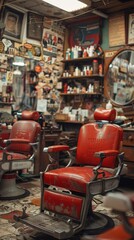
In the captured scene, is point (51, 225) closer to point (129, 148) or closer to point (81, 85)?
point (129, 148)

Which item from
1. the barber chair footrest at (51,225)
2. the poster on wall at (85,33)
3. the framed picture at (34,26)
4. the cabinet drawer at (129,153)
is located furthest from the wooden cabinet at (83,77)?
the barber chair footrest at (51,225)

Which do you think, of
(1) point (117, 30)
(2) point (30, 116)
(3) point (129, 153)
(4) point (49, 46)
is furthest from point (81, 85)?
(3) point (129, 153)

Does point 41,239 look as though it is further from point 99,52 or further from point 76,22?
point 76,22

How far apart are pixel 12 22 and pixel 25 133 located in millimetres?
2400

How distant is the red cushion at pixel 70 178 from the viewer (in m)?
2.40

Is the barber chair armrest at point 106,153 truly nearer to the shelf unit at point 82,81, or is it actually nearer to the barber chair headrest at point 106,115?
the barber chair headrest at point 106,115

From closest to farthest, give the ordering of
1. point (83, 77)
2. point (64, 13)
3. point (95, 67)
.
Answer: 1. point (95, 67)
2. point (64, 13)
3. point (83, 77)

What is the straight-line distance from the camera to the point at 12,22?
207 inches

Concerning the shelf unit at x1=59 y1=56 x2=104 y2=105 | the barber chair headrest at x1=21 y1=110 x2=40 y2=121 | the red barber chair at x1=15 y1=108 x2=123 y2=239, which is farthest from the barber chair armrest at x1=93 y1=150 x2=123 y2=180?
the shelf unit at x1=59 y1=56 x2=104 y2=105

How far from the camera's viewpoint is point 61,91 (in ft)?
20.1

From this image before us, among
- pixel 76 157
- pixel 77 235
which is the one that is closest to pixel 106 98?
pixel 76 157

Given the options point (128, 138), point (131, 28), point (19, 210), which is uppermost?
point (131, 28)

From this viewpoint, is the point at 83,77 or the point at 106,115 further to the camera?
the point at 83,77

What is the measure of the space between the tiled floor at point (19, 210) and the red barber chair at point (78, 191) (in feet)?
0.51
